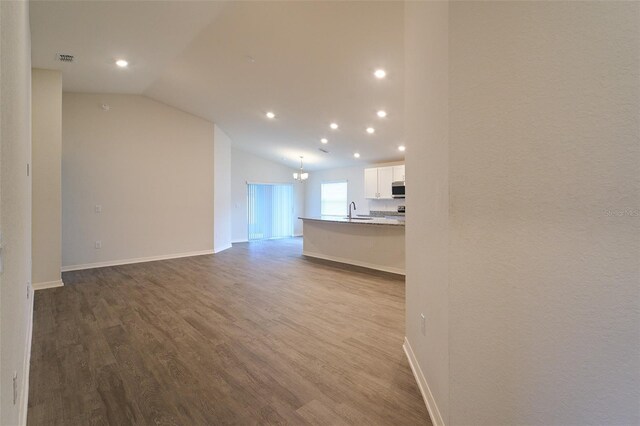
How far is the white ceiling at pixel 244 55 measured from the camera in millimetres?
3041

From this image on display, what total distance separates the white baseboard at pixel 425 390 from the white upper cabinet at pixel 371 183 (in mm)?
6321

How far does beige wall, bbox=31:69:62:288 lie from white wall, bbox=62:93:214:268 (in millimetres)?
1243

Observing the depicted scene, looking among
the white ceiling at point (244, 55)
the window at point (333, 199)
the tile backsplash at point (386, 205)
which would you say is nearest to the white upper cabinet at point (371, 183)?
the tile backsplash at point (386, 205)

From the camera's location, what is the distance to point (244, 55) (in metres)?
3.99

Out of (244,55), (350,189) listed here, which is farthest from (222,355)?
(350,189)

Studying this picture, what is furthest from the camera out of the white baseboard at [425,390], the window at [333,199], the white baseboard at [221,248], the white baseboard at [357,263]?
the window at [333,199]

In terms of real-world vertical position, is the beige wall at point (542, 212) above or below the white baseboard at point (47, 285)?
above

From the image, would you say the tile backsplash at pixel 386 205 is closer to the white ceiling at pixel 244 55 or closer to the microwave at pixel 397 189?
the microwave at pixel 397 189

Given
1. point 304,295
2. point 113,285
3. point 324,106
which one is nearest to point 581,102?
point 304,295

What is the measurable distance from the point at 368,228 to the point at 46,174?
4.82 meters

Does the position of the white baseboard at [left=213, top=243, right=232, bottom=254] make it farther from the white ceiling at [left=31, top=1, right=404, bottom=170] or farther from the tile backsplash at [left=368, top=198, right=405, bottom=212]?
the tile backsplash at [left=368, top=198, right=405, bottom=212]

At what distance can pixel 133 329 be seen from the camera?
2.72 metres

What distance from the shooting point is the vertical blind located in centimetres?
960

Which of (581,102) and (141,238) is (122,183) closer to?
(141,238)
